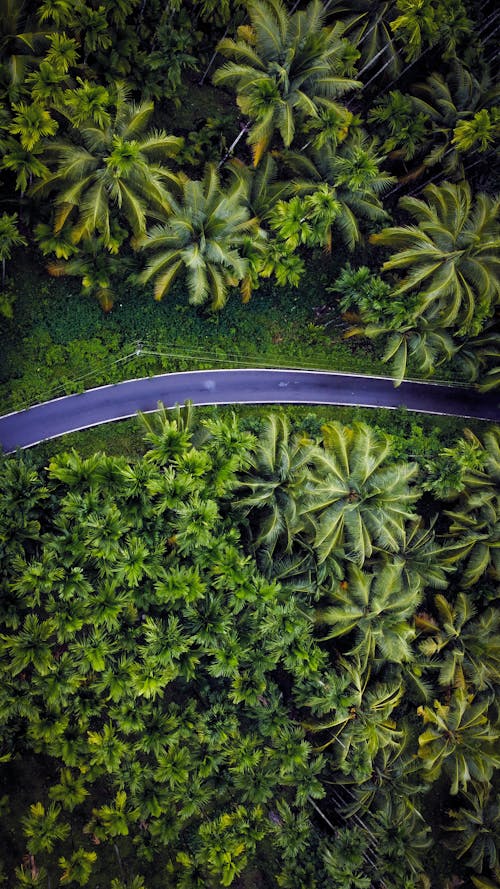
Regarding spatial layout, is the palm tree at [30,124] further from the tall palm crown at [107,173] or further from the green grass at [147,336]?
the green grass at [147,336]

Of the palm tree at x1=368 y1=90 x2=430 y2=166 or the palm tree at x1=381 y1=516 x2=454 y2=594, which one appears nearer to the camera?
the palm tree at x1=381 y1=516 x2=454 y2=594

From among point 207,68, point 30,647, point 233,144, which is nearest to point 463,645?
point 30,647

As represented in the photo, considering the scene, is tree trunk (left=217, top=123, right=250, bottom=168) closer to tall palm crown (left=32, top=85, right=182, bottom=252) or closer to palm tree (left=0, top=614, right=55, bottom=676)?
tall palm crown (left=32, top=85, right=182, bottom=252)

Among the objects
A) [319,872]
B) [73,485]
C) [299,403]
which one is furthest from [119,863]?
[299,403]

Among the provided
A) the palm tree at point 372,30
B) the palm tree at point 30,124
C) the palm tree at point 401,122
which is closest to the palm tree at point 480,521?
the palm tree at point 401,122

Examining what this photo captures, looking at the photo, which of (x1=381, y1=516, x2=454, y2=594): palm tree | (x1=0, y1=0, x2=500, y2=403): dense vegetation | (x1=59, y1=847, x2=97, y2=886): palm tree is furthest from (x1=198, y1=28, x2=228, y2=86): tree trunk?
(x1=59, y1=847, x2=97, y2=886): palm tree

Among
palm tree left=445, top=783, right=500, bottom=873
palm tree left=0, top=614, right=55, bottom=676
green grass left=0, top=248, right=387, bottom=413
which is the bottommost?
palm tree left=445, top=783, right=500, bottom=873

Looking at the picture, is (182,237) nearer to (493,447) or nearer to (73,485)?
(73,485)

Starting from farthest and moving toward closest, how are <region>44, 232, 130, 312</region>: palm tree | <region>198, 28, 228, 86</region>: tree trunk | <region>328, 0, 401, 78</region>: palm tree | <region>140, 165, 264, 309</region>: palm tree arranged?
<region>198, 28, 228, 86</region>: tree trunk
<region>328, 0, 401, 78</region>: palm tree
<region>44, 232, 130, 312</region>: palm tree
<region>140, 165, 264, 309</region>: palm tree
